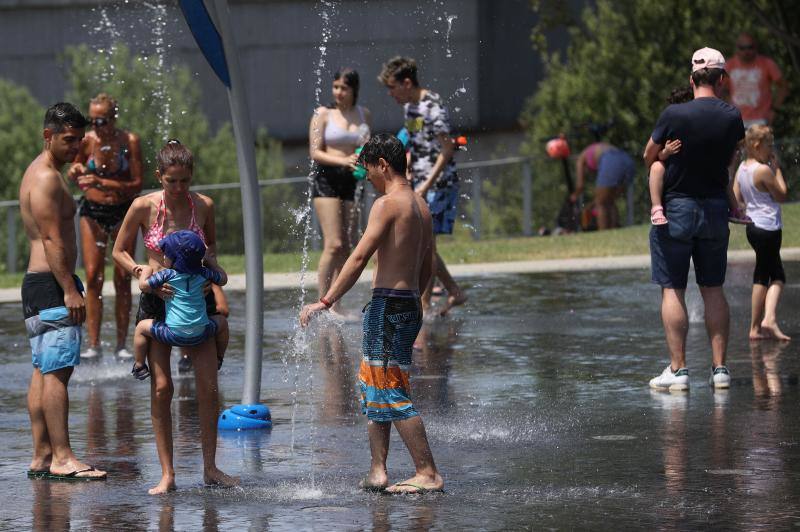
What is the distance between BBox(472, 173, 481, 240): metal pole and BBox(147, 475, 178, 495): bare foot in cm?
1645

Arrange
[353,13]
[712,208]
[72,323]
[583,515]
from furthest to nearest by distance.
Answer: [353,13], [712,208], [72,323], [583,515]

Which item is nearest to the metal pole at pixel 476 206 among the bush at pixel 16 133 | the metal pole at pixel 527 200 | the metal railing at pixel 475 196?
the metal railing at pixel 475 196

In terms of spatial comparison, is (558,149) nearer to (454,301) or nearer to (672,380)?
(454,301)

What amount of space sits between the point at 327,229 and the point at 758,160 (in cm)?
347

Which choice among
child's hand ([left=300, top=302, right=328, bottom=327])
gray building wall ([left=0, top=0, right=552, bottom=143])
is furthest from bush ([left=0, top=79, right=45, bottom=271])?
child's hand ([left=300, top=302, right=328, bottom=327])

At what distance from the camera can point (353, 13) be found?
3347 centimetres

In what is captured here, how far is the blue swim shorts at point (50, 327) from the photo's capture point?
8.55 meters

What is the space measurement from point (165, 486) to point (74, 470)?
23.9 inches

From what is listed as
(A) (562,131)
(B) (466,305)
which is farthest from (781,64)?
(B) (466,305)

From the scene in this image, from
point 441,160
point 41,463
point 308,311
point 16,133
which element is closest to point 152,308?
point 308,311

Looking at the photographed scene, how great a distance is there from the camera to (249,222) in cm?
969

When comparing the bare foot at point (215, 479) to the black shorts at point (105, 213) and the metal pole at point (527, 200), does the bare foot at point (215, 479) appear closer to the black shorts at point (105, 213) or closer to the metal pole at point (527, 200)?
the black shorts at point (105, 213)

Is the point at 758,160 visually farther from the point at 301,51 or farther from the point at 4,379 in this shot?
the point at 301,51

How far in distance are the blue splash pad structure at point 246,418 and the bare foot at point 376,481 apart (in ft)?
6.11
